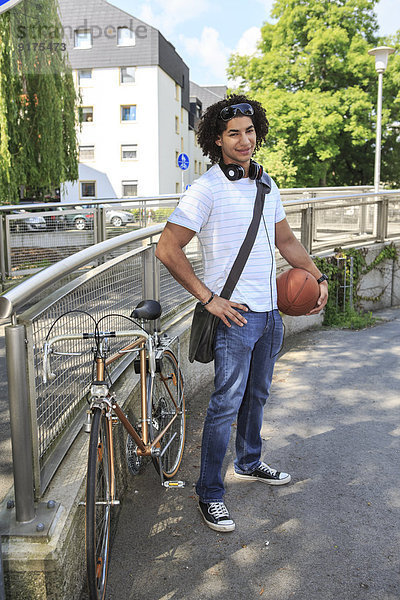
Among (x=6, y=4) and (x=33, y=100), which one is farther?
(x=33, y=100)

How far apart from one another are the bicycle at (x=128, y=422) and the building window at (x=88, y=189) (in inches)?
1647

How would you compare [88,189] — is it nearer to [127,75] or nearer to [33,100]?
[127,75]

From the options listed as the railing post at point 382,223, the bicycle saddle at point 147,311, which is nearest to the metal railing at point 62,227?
the railing post at point 382,223

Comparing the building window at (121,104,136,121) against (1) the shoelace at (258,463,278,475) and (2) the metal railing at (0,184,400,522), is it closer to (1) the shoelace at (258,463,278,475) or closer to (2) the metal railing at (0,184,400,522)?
(2) the metal railing at (0,184,400,522)

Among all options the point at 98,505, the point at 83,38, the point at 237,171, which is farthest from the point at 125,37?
the point at 98,505

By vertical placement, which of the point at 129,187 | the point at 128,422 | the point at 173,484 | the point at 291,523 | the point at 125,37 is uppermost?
the point at 125,37

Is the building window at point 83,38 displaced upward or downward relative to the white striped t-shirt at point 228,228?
upward

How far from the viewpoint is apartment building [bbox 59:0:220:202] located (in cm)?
4297

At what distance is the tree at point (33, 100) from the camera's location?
727 inches

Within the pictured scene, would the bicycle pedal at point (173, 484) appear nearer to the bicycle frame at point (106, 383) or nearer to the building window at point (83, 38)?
the bicycle frame at point (106, 383)

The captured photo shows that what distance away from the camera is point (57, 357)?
9.12 ft

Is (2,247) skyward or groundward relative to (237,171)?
groundward

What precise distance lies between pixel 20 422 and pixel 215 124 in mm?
1844

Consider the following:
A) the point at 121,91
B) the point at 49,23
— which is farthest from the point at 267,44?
the point at 49,23
